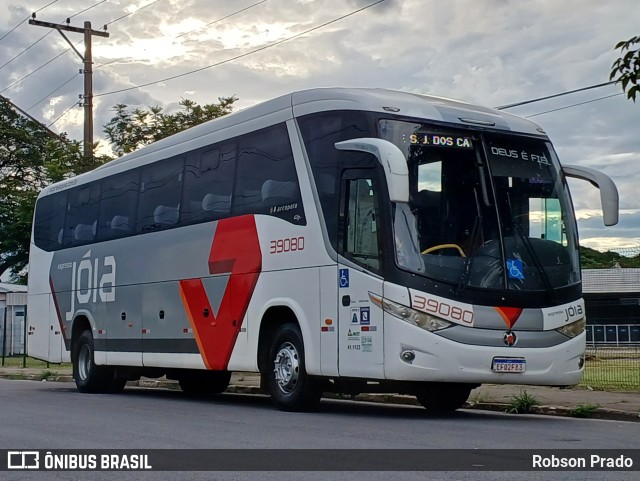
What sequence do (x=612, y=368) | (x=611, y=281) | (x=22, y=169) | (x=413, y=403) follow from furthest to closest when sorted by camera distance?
(x=611, y=281) < (x=22, y=169) < (x=612, y=368) < (x=413, y=403)

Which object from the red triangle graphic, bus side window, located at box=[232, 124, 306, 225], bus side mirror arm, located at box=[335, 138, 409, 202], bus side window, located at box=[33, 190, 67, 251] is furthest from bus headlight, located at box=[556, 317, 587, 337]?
bus side window, located at box=[33, 190, 67, 251]

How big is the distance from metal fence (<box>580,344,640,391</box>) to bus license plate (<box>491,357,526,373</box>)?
213 inches

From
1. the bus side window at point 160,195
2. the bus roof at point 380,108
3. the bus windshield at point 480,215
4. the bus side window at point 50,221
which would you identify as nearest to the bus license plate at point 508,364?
the bus windshield at point 480,215

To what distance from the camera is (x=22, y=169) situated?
58.2 metres

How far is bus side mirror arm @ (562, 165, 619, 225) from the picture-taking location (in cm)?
1371

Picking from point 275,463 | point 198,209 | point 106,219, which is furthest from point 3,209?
point 275,463

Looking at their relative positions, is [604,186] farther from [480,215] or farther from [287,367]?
[287,367]

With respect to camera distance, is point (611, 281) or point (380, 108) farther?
point (611, 281)

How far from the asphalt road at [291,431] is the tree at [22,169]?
18.5 metres

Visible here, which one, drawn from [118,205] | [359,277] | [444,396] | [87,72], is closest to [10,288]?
[87,72]

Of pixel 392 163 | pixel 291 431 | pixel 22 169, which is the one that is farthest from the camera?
pixel 22 169

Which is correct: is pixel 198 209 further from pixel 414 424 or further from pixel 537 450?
pixel 537 450

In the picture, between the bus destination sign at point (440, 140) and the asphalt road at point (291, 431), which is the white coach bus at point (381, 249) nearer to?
the bus destination sign at point (440, 140)

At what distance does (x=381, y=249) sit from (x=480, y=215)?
1.31m
